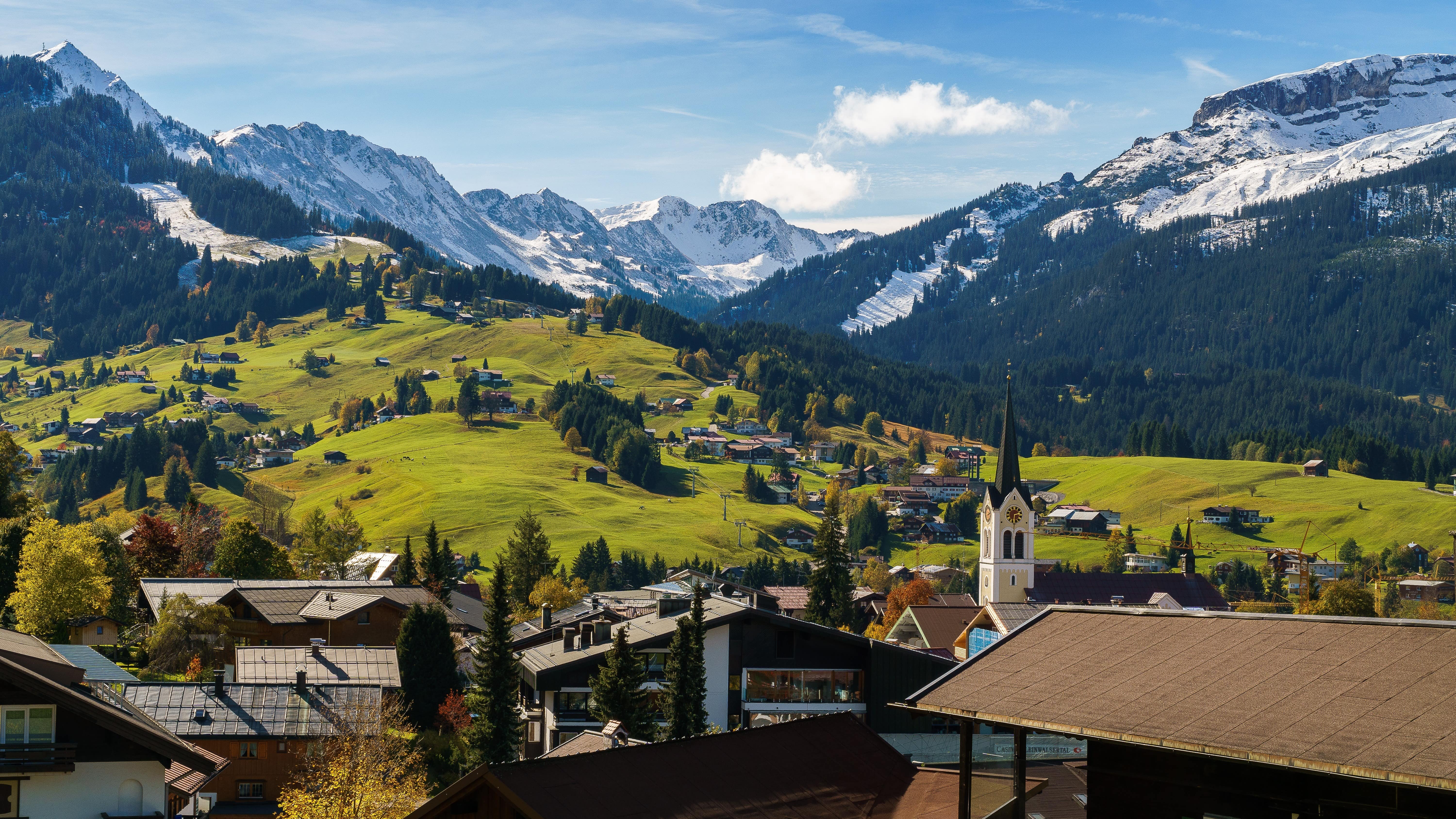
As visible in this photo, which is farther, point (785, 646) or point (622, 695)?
point (785, 646)

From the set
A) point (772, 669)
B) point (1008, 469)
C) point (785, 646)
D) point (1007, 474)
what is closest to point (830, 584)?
point (1007, 474)

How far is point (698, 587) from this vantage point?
221 ft

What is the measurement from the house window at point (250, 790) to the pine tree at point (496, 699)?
979 centimetres

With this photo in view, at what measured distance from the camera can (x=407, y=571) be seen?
11669cm

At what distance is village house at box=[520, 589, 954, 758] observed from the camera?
66812 millimetres

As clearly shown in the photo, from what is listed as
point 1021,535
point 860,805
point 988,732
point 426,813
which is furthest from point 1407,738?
point 1021,535

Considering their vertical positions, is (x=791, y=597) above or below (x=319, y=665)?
below

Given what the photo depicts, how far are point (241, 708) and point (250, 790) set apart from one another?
380 cm

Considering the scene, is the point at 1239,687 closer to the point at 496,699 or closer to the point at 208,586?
the point at 496,699

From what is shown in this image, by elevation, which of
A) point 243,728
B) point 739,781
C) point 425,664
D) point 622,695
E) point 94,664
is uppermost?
point 739,781

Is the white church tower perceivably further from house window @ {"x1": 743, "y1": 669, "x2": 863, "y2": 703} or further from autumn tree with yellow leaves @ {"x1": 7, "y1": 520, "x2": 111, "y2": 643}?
autumn tree with yellow leaves @ {"x1": 7, "y1": 520, "x2": 111, "y2": 643}

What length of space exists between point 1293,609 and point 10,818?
14314 centimetres

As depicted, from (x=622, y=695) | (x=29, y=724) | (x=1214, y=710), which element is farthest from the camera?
(x=622, y=695)

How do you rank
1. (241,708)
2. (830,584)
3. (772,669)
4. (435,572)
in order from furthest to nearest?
1. (830,584)
2. (435,572)
3. (772,669)
4. (241,708)
